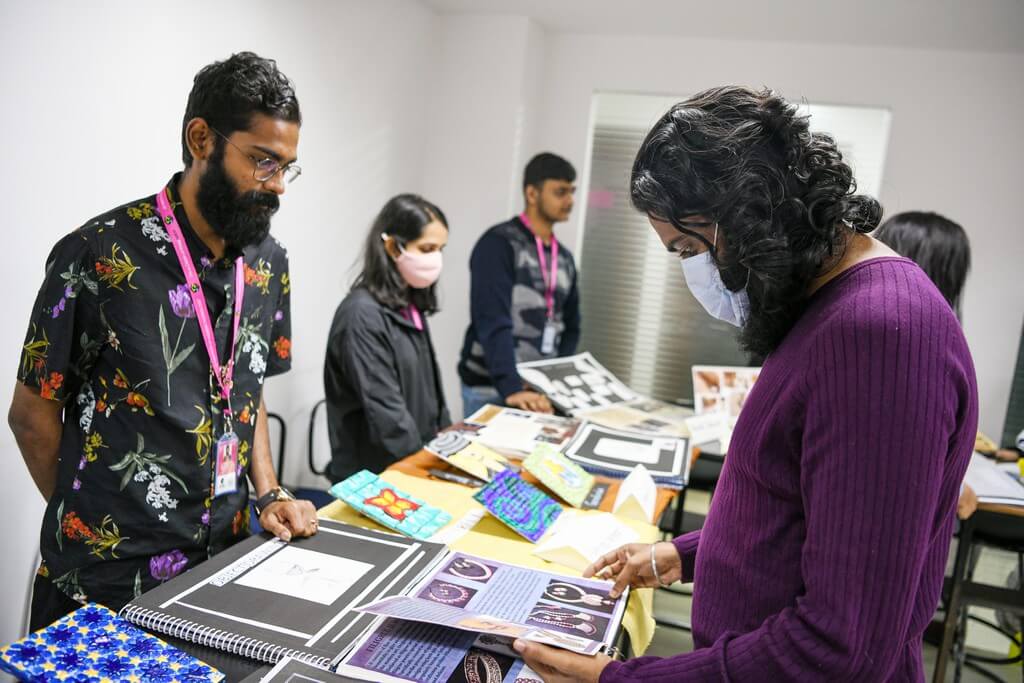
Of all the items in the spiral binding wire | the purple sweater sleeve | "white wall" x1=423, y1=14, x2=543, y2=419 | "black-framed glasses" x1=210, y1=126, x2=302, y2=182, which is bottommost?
the spiral binding wire

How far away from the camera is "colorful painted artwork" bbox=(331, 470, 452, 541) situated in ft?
5.27

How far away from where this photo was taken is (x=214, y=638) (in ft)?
3.53

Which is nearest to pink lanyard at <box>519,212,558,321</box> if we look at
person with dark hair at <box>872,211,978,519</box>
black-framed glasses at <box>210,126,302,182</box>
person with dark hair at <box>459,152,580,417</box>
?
person with dark hair at <box>459,152,580,417</box>

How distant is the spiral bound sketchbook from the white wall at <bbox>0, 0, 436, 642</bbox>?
3.54 ft

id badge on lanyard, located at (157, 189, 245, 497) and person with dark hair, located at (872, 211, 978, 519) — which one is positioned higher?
person with dark hair, located at (872, 211, 978, 519)

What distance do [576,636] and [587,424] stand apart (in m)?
1.45

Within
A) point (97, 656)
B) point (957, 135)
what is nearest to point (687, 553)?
point (97, 656)

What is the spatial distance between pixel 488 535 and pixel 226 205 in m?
0.89

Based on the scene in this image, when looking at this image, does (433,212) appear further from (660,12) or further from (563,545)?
(660,12)

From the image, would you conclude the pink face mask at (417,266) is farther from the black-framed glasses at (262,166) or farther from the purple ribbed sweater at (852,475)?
the purple ribbed sweater at (852,475)

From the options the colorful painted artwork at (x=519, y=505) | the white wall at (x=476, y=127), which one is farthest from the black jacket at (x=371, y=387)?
the white wall at (x=476, y=127)

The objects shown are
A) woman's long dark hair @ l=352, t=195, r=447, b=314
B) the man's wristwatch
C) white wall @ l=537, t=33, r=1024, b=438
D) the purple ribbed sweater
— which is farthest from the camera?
white wall @ l=537, t=33, r=1024, b=438

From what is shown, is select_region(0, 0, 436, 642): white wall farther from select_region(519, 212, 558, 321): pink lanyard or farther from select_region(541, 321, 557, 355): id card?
select_region(541, 321, 557, 355): id card

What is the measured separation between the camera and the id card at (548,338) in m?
3.57
